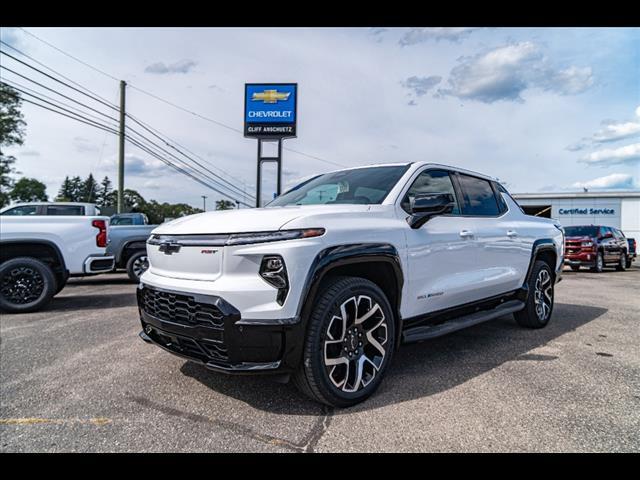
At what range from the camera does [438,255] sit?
3344 mm

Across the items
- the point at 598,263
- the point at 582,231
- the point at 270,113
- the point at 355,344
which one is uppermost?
the point at 270,113

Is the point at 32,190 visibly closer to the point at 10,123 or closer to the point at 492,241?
the point at 10,123

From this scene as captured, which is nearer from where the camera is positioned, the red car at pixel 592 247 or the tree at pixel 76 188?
the red car at pixel 592 247

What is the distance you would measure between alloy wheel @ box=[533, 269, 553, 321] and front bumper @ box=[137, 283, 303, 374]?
12.2 ft

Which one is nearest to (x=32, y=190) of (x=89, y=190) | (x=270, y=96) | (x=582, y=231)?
(x=89, y=190)

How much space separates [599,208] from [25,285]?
1593 inches

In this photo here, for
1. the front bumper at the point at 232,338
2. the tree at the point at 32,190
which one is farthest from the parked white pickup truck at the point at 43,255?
the tree at the point at 32,190

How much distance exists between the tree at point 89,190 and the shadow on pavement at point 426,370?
112 m

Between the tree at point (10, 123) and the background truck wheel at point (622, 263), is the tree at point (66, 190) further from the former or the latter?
the background truck wheel at point (622, 263)

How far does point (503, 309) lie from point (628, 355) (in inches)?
46.3

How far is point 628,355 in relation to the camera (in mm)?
3846

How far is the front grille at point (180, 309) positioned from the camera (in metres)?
2.41
